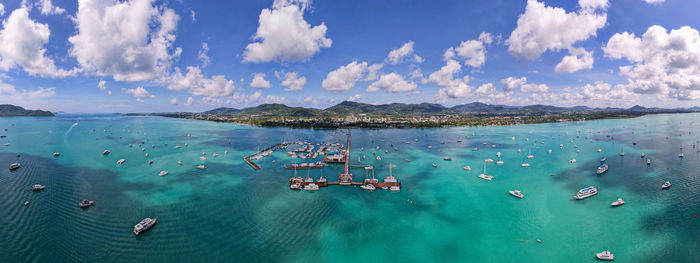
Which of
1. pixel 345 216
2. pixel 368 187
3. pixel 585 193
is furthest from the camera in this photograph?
pixel 368 187

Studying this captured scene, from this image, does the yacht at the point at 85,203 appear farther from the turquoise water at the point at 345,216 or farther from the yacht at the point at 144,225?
the yacht at the point at 144,225

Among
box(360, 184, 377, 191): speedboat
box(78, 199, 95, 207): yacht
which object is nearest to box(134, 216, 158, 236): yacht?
box(78, 199, 95, 207): yacht

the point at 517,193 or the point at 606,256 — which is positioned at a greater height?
the point at 517,193

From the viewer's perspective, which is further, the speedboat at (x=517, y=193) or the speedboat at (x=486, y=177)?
the speedboat at (x=486, y=177)

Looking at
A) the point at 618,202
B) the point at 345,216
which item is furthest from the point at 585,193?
the point at 345,216

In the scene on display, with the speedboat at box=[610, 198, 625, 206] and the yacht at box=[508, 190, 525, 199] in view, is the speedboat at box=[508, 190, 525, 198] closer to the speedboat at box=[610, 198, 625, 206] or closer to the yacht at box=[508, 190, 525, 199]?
the yacht at box=[508, 190, 525, 199]

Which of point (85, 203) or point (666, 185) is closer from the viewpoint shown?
point (85, 203)

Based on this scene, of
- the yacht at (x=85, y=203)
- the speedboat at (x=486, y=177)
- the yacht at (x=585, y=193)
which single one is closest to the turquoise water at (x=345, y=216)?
the yacht at (x=85, y=203)

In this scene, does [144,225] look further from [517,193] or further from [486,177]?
[486,177]

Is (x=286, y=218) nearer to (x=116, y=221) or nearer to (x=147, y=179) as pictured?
(x=116, y=221)

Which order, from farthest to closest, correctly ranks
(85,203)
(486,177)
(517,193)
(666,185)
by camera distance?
(486,177)
(666,185)
(517,193)
(85,203)
